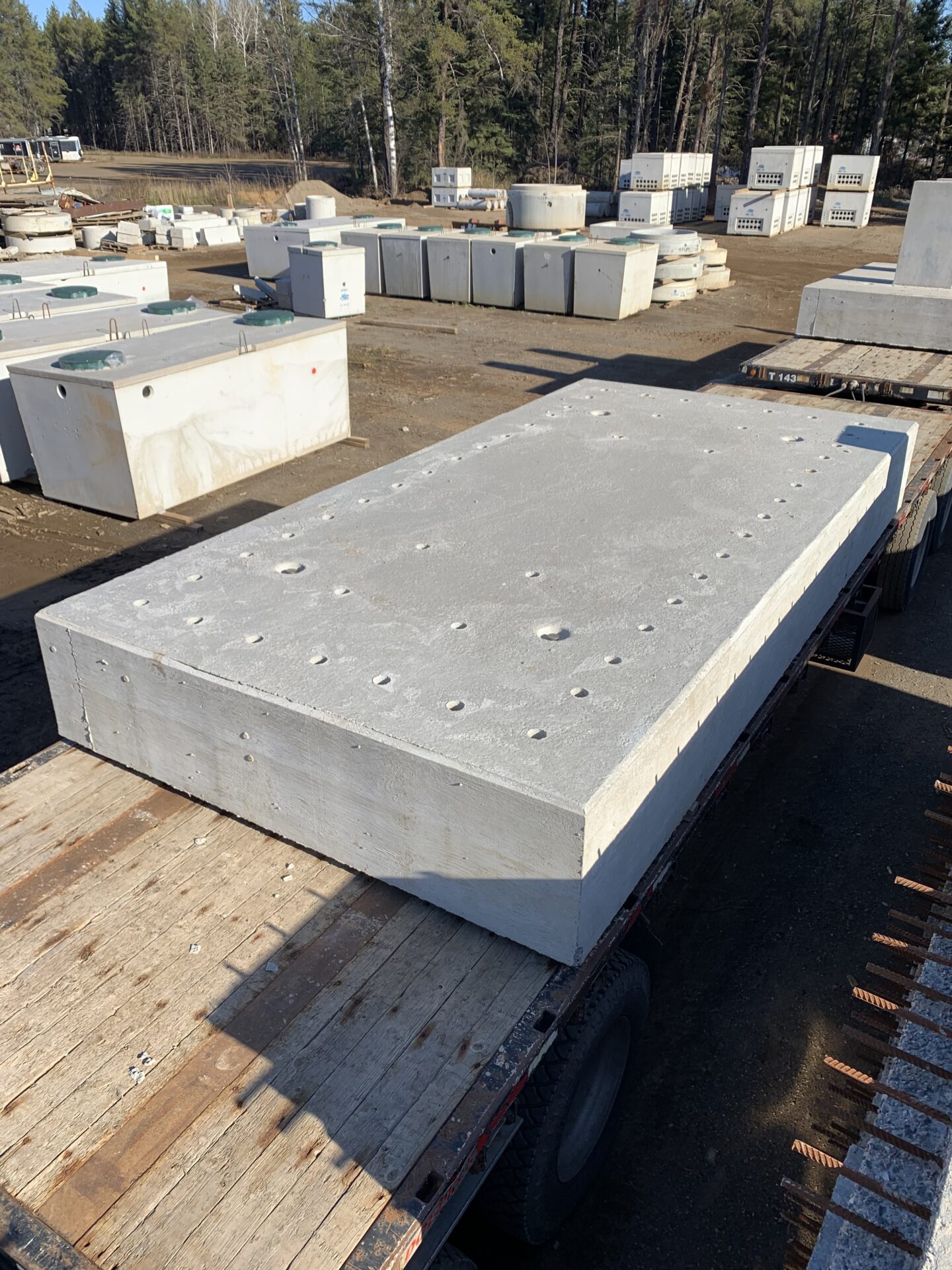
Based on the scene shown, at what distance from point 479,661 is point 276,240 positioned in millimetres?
21250

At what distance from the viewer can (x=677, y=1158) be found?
3.81 meters

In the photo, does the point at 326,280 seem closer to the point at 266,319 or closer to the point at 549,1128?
the point at 266,319

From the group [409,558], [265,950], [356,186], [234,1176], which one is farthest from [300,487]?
[356,186]

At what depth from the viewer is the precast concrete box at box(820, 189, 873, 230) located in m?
33.5

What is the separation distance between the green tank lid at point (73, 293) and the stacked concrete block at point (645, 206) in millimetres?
23208

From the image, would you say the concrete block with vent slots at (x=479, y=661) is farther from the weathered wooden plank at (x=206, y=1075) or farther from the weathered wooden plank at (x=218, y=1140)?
the weathered wooden plank at (x=218, y=1140)

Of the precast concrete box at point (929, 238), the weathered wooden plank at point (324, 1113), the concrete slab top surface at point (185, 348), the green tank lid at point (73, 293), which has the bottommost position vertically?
the weathered wooden plank at point (324, 1113)

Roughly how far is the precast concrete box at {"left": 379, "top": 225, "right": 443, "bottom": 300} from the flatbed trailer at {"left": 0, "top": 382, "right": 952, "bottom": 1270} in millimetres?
20042

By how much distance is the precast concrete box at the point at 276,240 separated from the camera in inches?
851

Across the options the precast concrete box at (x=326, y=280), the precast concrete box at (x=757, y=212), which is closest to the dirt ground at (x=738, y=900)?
the precast concrete box at (x=326, y=280)

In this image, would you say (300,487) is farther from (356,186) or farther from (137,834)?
(356,186)

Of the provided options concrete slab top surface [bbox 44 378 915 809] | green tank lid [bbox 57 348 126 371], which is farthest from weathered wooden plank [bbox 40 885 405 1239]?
green tank lid [bbox 57 348 126 371]

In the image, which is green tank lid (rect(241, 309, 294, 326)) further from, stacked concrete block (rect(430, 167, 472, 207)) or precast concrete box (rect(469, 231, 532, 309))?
stacked concrete block (rect(430, 167, 472, 207))

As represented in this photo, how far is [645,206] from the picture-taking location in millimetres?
31234
